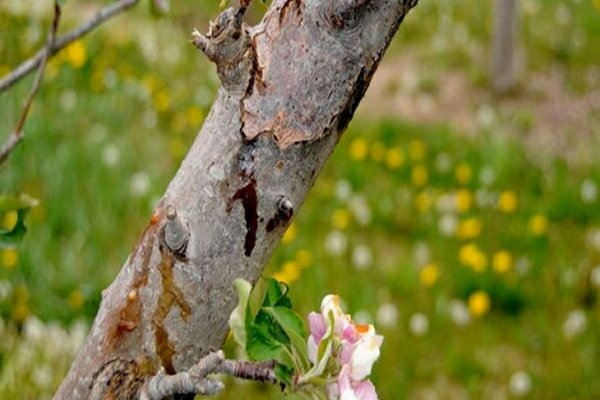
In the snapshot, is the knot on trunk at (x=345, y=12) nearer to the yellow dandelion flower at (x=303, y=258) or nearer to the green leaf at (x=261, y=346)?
the green leaf at (x=261, y=346)

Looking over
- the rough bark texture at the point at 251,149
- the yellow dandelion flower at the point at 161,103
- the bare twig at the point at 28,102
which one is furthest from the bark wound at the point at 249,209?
the yellow dandelion flower at the point at 161,103

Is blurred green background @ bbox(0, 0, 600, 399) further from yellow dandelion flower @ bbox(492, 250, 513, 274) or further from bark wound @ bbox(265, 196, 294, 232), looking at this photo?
bark wound @ bbox(265, 196, 294, 232)

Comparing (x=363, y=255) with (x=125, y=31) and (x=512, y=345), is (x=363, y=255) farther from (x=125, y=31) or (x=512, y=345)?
(x=125, y=31)

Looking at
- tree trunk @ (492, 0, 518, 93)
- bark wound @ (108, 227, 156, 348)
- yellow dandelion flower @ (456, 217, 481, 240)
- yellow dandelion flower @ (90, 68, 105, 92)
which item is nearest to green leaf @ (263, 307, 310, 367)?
bark wound @ (108, 227, 156, 348)

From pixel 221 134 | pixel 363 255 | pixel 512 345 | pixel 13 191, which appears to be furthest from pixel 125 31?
pixel 221 134

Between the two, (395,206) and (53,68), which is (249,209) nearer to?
(395,206)

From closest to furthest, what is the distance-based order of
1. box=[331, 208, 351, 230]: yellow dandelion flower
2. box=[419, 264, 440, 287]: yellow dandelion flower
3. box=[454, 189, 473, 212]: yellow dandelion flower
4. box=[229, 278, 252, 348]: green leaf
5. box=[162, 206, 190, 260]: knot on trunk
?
box=[229, 278, 252, 348]: green leaf
box=[162, 206, 190, 260]: knot on trunk
box=[419, 264, 440, 287]: yellow dandelion flower
box=[331, 208, 351, 230]: yellow dandelion flower
box=[454, 189, 473, 212]: yellow dandelion flower
